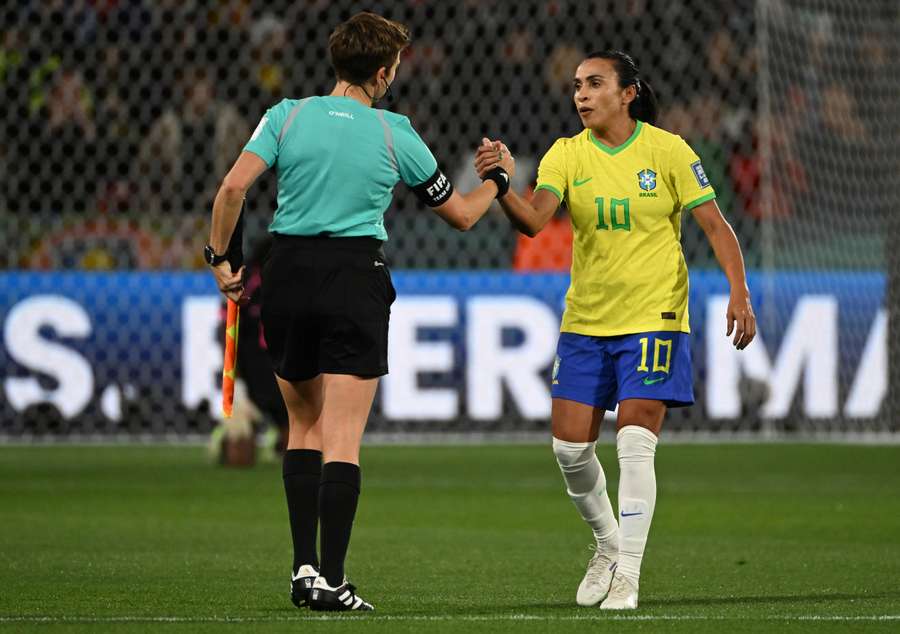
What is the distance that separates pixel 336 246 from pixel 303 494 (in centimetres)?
78

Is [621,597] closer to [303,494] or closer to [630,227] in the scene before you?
[303,494]

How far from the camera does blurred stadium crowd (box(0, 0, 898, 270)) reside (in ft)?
48.9

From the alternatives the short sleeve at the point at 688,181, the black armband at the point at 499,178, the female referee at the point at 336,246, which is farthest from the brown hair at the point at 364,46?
the short sleeve at the point at 688,181

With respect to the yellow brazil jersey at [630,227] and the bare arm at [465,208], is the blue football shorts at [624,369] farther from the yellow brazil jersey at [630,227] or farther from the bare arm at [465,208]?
the bare arm at [465,208]

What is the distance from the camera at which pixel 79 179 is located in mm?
14891

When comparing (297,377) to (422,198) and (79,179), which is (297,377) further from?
(79,179)

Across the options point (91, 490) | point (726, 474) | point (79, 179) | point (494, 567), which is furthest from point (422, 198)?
point (79, 179)

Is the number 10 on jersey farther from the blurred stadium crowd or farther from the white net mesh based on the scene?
the blurred stadium crowd

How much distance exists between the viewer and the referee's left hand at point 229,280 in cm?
546

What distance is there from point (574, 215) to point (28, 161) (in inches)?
387

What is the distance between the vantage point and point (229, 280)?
547 cm

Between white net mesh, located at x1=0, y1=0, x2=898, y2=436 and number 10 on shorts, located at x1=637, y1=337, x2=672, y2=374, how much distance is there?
26.6 ft

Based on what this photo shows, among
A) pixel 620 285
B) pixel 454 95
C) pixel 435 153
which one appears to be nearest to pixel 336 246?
pixel 620 285

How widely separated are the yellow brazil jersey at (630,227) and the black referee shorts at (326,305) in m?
0.73
